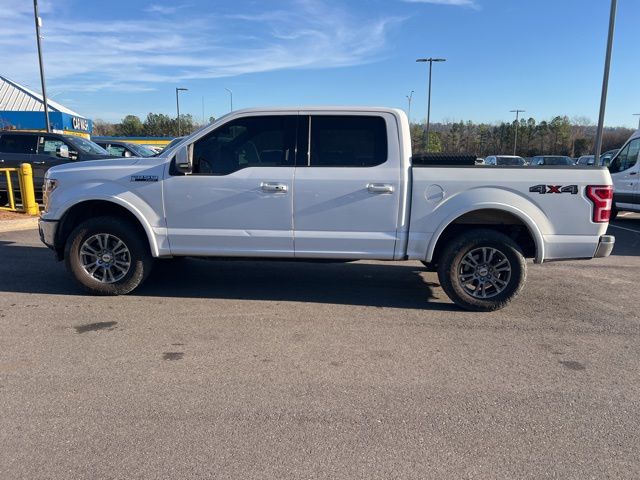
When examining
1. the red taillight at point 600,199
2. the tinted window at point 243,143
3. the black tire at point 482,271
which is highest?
the tinted window at point 243,143

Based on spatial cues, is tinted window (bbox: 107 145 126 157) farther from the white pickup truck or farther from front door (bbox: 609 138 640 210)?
front door (bbox: 609 138 640 210)

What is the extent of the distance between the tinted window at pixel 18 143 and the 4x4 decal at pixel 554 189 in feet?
40.9

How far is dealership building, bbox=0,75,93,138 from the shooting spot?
29.5 m

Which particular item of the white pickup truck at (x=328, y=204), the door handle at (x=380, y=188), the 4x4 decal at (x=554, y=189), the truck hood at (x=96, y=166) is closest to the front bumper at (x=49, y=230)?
the white pickup truck at (x=328, y=204)

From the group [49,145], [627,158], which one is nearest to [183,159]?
[49,145]

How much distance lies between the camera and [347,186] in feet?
16.5

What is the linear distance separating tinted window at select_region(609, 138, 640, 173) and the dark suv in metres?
13.6

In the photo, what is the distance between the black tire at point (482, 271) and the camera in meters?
5.06

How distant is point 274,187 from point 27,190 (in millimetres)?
8979

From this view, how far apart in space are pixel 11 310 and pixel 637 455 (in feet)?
18.6

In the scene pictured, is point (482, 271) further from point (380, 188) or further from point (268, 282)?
point (268, 282)

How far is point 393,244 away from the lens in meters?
5.14

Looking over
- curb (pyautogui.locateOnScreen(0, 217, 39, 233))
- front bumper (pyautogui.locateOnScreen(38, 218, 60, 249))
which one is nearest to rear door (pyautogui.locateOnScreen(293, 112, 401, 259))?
front bumper (pyautogui.locateOnScreen(38, 218, 60, 249))

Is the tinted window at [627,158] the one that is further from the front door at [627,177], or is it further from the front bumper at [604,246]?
the front bumper at [604,246]
